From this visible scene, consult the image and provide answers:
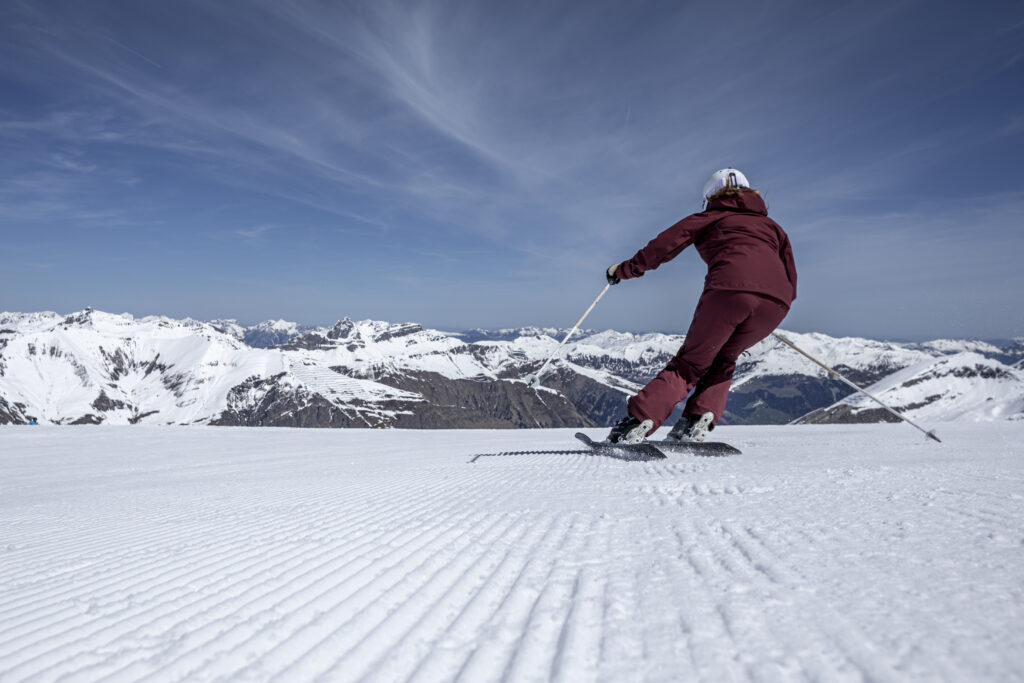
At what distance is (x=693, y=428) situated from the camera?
17.0ft

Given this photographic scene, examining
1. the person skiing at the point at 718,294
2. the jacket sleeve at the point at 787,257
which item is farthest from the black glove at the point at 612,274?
the jacket sleeve at the point at 787,257

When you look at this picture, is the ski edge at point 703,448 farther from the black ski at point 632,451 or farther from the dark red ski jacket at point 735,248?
the dark red ski jacket at point 735,248

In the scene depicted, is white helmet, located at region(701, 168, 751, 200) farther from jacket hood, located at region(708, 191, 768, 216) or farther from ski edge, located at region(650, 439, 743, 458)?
ski edge, located at region(650, 439, 743, 458)

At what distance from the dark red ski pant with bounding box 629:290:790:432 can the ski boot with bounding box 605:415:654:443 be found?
0.06 m

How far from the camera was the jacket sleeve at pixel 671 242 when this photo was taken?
4.82 metres

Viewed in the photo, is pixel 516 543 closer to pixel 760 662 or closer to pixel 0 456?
pixel 760 662

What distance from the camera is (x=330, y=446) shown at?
10273 millimetres

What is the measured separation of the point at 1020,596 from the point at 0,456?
40.7 ft

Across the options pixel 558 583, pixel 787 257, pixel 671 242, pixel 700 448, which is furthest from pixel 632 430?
pixel 558 583

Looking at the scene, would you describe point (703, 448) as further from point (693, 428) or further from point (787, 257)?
point (787, 257)

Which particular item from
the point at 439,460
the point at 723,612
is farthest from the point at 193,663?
the point at 439,460

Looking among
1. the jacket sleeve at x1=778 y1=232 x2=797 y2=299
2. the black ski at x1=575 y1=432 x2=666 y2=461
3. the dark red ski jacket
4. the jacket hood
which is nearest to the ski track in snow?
the black ski at x1=575 y1=432 x2=666 y2=461

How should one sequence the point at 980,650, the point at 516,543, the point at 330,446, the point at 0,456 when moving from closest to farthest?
the point at 980,650
the point at 516,543
the point at 0,456
the point at 330,446

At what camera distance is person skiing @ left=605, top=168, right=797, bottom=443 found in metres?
4.43
